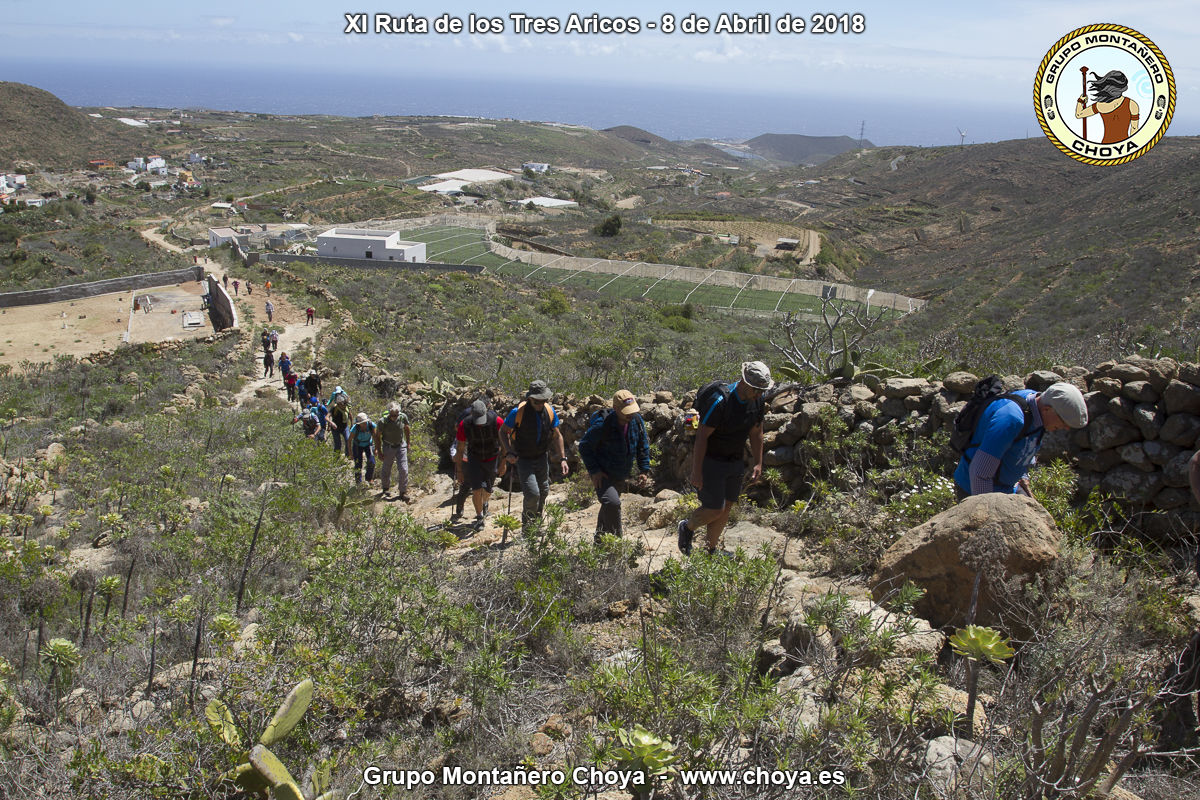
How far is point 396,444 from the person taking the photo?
8195 mm

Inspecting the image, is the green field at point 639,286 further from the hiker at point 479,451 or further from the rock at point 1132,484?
the rock at point 1132,484

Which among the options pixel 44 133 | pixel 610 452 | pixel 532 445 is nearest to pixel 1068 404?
pixel 610 452

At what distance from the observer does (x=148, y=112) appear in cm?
15000

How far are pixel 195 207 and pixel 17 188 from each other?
14.5 meters

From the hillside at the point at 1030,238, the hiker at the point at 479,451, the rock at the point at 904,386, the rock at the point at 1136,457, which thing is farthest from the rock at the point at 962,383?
the hillside at the point at 1030,238

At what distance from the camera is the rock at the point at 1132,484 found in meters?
4.59

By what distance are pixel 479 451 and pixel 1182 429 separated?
537cm

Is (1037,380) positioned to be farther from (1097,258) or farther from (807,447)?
(1097,258)

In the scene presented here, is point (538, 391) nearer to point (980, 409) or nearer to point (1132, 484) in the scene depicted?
point (980, 409)

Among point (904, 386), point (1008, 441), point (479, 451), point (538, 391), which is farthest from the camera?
point (479, 451)

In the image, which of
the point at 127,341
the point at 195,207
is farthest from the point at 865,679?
the point at 195,207

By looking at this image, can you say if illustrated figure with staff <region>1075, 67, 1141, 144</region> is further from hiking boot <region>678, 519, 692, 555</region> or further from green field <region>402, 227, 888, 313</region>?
green field <region>402, 227, 888, 313</region>

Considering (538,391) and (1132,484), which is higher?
(538,391)

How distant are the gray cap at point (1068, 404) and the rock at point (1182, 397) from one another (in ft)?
5.16
